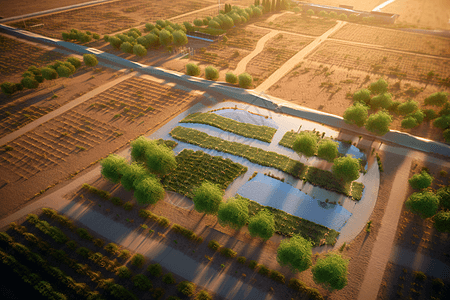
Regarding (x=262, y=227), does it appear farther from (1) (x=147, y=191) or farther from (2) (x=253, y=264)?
(1) (x=147, y=191)

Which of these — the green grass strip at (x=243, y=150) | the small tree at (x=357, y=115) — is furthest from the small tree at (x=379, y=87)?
the green grass strip at (x=243, y=150)

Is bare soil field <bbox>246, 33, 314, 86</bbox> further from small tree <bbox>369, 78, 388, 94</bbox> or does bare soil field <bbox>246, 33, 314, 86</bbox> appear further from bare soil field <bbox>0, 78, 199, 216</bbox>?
small tree <bbox>369, 78, 388, 94</bbox>

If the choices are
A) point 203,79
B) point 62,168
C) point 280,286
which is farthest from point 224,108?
point 280,286

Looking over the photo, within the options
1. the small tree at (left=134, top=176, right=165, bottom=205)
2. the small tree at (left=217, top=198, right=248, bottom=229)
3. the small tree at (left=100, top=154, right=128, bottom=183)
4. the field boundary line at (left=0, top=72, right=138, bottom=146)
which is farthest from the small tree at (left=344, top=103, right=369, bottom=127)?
the field boundary line at (left=0, top=72, right=138, bottom=146)

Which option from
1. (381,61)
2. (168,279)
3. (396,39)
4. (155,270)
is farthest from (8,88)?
(396,39)

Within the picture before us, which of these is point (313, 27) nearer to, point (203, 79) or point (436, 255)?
point (203, 79)
